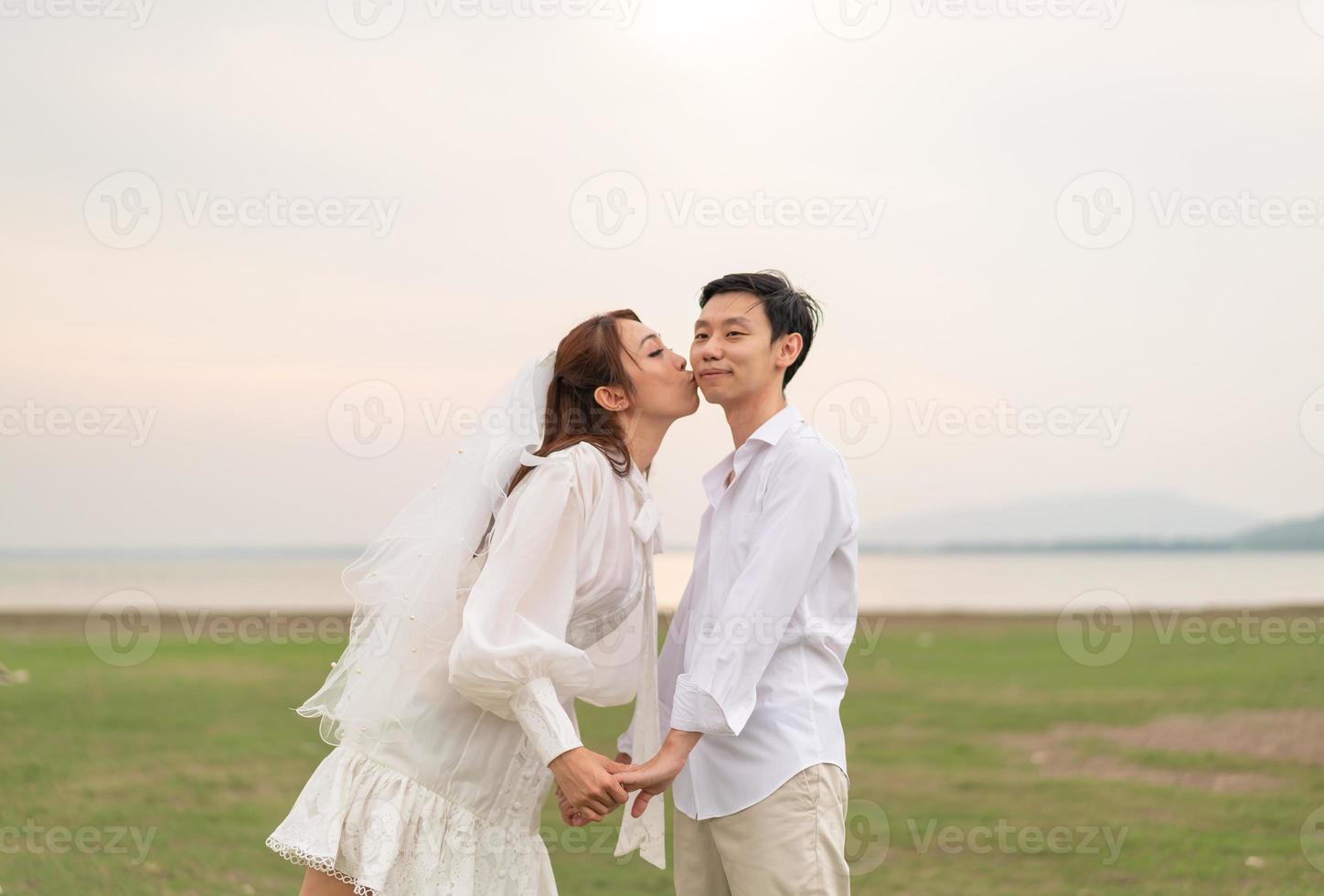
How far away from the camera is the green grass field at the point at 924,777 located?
26.2 ft

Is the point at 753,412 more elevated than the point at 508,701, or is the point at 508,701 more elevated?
the point at 753,412

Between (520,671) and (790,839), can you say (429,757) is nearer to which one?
(520,671)

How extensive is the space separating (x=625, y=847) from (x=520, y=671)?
1087 mm

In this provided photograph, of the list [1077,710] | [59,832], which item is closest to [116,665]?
Result: [59,832]

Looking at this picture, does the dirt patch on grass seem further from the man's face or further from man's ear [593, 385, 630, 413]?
man's ear [593, 385, 630, 413]

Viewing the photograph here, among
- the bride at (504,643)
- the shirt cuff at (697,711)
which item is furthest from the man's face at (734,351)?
the shirt cuff at (697,711)

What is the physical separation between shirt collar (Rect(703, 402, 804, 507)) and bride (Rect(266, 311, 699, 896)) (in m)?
0.22

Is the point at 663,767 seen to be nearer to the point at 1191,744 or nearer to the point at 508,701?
the point at 508,701

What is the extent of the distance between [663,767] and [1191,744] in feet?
35.5

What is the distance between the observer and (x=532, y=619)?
374 cm

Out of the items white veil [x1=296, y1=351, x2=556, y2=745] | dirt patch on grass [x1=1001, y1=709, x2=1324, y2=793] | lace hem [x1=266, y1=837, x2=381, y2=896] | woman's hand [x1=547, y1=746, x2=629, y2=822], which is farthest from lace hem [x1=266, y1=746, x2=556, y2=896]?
dirt patch on grass [x1=1001, y1=709, x2=1324, y2=793]

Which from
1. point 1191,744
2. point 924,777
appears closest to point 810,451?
point 924,777

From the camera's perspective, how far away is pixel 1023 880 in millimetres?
7918

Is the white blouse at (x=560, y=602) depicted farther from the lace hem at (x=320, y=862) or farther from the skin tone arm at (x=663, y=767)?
the lace hem at (x=320, y=862)
